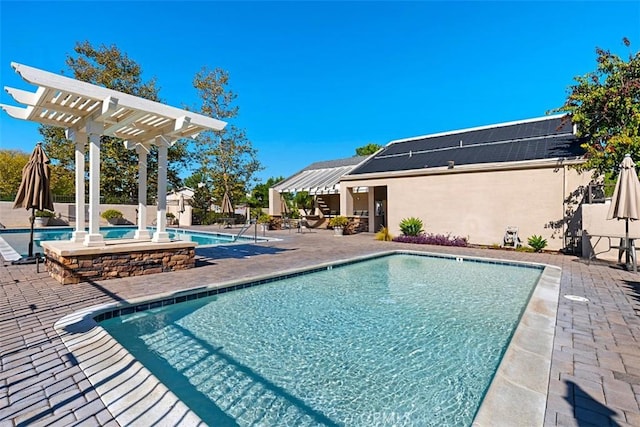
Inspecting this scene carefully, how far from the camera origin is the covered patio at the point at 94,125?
8.47 m

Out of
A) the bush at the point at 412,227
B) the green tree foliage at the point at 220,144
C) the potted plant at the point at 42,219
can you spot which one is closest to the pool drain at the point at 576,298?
the bush at the point at 412,227

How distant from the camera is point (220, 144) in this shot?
36969 millimetres

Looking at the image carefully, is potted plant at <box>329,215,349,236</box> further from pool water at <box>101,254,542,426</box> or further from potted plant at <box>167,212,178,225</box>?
potted plant at <box>167,212,178,225</box>

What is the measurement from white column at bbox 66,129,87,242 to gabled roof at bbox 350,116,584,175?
739 inches

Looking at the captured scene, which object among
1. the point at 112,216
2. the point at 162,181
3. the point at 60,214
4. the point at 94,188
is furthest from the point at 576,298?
the point at 60,214

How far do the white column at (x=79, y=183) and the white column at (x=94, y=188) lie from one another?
A: 87 cm

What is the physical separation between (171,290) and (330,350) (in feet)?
16.0

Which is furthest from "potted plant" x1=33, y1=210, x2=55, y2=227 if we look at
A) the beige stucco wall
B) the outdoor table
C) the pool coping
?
the outdoor table

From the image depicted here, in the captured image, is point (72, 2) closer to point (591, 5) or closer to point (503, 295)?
point (503, 295)

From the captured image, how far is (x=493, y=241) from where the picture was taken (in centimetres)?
1853

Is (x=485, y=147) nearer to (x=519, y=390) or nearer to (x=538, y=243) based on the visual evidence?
(x=538, y=243)

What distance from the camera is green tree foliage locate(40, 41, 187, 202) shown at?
32344 mm

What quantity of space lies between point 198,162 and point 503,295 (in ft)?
122

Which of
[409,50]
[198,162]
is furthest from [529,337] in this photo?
[198,162]
